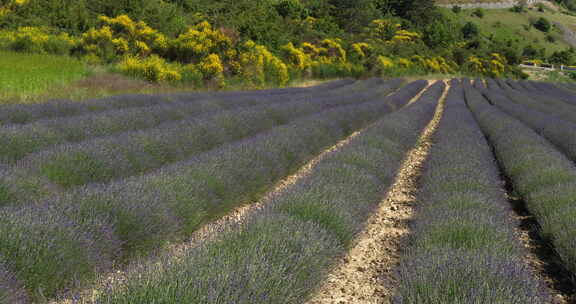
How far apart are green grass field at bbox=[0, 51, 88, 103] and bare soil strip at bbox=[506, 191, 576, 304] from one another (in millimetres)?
6794

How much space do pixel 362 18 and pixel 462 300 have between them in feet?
134

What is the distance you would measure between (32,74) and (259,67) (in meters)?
7.12

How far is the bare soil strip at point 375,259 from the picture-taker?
2359 millimetres

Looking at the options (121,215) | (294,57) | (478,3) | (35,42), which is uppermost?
(478,3)

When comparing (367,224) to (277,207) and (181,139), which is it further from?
(181,139)

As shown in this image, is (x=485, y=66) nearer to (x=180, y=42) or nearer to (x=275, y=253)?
(x=180, y=42)

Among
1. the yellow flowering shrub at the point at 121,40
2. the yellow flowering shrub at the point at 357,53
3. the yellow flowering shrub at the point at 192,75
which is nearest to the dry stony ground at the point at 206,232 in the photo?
the yellow flowering shrub at the point at 192,75

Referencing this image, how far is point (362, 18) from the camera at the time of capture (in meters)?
39.9

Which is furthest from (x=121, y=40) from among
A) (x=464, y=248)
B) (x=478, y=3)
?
(x=478, y=3)

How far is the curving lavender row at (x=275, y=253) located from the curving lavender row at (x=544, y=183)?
126cm

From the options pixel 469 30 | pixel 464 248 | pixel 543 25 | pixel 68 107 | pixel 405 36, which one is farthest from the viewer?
pixel 543 25

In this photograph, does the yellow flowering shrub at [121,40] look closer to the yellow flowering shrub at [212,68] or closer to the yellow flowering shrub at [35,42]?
the yellow flowering shrub at [35,42]

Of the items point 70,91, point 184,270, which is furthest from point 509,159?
point 70,91

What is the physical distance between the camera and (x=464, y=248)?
7.61 ft
